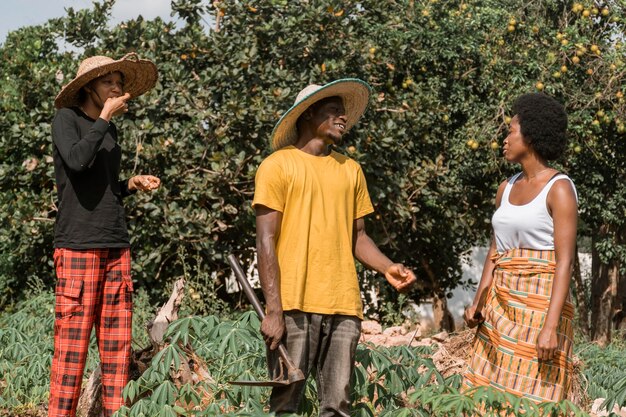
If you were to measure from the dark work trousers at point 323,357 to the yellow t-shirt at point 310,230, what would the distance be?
0.19 ft

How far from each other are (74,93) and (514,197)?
207cm

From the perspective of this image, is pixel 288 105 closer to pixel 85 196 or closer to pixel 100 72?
pixel 100 72

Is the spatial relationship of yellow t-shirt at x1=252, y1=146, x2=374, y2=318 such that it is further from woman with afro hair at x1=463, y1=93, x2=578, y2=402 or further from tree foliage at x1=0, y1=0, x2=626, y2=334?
tree foliage at x1=0, y1=0, x2=626, y2=334

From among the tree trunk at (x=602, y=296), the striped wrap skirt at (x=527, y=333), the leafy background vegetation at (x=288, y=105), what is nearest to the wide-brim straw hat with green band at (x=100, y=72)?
the striped wrap skirt at (x=527, y=333)

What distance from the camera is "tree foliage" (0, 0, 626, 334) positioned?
884cm

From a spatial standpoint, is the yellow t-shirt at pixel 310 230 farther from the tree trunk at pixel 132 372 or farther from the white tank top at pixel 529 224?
the tree trunk at pixel 132 372

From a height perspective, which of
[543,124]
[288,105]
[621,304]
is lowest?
[621,304]

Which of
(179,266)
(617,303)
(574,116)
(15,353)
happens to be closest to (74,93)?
(15,353)

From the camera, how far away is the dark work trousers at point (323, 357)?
3840mm

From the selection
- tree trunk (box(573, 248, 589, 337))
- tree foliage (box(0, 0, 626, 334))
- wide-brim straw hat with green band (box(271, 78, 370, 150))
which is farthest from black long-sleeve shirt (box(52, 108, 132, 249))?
tree trunk (box(573, 248, 589, 337))

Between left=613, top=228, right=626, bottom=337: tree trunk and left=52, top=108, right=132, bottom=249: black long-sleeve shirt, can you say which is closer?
left=52, top=108, right=132, bottom=249: black long-sleeve shirt

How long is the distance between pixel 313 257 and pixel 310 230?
0.11 m

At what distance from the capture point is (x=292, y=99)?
8.99 metres

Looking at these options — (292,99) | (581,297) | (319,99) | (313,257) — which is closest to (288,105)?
(292,99)
